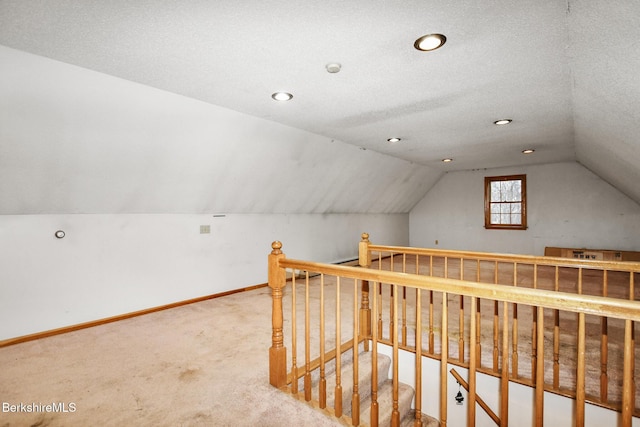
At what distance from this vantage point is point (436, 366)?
2857 mm

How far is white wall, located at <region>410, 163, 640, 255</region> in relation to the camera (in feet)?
21.7

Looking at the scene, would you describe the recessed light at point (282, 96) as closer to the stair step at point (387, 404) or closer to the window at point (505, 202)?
the stair step at point (387, 404)

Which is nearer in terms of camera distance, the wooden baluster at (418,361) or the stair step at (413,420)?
the wooden baluster at (418,361)

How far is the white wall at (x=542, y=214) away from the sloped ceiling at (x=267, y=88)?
2212 millimetres

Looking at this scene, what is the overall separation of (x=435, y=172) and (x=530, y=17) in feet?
21.8

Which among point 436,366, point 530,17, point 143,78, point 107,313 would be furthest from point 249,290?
point 530,17

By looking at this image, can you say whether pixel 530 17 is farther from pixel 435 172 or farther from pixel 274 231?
pixel 435 172

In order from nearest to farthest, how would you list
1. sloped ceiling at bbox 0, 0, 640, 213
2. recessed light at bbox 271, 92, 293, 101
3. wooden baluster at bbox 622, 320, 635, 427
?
wooden baluster at bbox 622, 320, 635, 427
sloped ceiling at bbox 0, 0, 640, 213
recessed light at bbox 271, 92, 293, 101

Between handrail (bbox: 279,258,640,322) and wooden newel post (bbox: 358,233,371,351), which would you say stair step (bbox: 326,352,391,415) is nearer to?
wooden newel post (bbox: 358,233,371,351)

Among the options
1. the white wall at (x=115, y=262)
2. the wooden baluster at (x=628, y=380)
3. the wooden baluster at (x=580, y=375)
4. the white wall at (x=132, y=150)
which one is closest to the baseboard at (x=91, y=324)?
the white wall at (x=115, y=262)

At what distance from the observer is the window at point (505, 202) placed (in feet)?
24.9

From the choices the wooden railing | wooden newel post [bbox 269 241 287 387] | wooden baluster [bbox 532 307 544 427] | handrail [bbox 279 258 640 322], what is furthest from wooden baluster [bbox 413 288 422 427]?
wooden newel post [bbox 269 241 287 387]

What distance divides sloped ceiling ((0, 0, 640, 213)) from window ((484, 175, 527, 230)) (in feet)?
8.80

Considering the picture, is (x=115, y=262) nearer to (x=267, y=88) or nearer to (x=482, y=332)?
(x=267, y=88)
